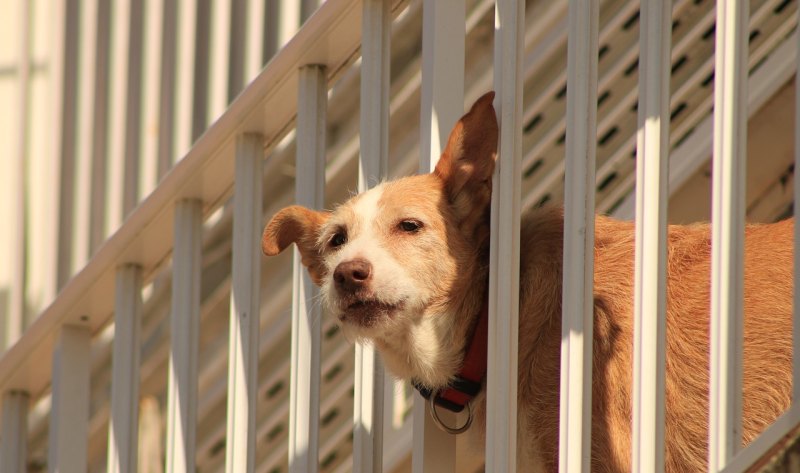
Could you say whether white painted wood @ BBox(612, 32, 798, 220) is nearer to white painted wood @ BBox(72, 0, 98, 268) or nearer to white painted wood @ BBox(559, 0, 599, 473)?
white painted wood @ BBox(72, 0, 98, 268)

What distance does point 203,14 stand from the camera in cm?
461

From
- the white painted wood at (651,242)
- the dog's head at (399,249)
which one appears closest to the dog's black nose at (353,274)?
the dog's head at (399,249)

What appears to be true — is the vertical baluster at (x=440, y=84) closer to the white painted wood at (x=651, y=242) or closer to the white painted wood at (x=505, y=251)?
the white painted wood at (x=505, y=251)

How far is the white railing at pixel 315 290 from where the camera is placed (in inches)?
76.5

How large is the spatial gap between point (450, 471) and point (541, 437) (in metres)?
0.22

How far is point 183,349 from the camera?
111 inches

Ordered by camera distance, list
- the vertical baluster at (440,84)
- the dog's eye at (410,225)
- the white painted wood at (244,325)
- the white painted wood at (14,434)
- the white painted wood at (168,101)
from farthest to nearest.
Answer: the white painted wood at (168,101), the white painted wood at (14,434), the dog's eye at (410,225), the white painted wood at (244,325), the vertical baluster at (440,84)

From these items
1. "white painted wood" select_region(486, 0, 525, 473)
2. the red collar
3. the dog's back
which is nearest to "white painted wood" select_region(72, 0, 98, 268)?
the red collar

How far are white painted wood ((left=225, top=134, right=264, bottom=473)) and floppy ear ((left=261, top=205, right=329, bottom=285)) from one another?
0.10m

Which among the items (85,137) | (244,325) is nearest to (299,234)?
(244,325)

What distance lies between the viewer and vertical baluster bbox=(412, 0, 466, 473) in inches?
99.2


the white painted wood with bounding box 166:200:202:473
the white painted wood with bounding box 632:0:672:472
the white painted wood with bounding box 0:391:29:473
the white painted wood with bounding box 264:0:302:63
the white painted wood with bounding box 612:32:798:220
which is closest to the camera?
the white painted wood with bounding box 632:0:672:472

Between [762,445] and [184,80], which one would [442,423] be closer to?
[762,445]

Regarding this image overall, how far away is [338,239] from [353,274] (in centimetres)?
24
